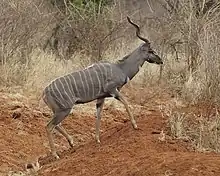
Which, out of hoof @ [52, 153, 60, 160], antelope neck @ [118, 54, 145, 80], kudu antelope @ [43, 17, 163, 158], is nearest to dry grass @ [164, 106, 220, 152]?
kudu antelope @ [43, 17, 163, 158]

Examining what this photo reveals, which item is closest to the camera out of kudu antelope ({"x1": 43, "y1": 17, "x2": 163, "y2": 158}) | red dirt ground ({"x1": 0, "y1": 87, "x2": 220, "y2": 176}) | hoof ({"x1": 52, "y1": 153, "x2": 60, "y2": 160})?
red dirt ground ({"x1": 0, "y1": 87, "x2": 220, "y2": 176})

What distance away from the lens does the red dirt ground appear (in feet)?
25.0

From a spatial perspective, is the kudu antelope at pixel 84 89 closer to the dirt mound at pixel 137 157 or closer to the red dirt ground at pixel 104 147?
the dirt mound at pixel 137 157

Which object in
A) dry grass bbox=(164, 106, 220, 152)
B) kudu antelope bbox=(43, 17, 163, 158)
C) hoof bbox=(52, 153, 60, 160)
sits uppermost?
kudu antelope bbox=(43, 17, 163, 158)

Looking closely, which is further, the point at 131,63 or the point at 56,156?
the point at 131,63

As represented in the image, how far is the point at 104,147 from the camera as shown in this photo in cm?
970

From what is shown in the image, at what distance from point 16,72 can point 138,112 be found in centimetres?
348

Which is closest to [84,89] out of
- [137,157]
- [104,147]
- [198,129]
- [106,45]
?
[104,147]

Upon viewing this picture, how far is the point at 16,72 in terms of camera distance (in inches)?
614

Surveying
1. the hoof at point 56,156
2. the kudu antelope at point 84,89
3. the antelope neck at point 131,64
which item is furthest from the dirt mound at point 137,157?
the antelope neck at point 131,64

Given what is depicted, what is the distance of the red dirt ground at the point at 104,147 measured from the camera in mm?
7605

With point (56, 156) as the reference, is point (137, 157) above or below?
above

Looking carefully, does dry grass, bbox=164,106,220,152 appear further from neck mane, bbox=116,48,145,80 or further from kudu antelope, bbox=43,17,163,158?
neck mane, bbox=116,48,145,80

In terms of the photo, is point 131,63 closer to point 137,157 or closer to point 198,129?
point 198,129
